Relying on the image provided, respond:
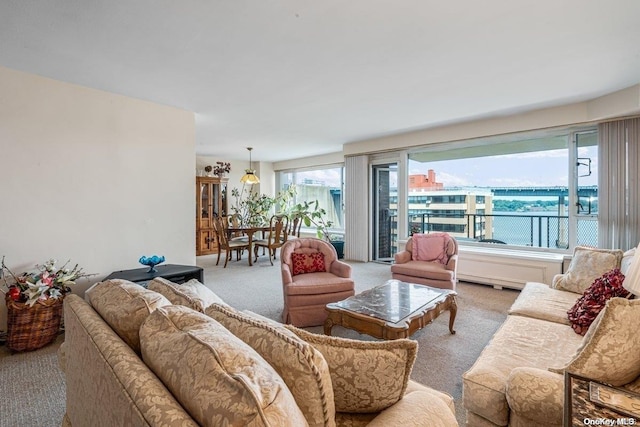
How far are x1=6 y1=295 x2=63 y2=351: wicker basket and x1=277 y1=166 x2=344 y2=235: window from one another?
5846 millimetres

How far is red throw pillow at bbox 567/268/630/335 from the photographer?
1949mm

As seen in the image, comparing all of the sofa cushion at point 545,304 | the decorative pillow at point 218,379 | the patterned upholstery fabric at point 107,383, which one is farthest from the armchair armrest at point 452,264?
the patterned upholstery fabric at point 107,383

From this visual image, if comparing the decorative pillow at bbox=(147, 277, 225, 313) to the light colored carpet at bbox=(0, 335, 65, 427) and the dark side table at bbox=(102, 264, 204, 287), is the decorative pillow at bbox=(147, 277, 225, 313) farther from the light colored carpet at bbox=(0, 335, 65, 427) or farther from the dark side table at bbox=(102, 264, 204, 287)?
the dark side table at bbox=(102, 264, 204, 287)

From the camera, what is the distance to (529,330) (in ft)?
6.61

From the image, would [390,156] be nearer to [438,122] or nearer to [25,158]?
[438,122]

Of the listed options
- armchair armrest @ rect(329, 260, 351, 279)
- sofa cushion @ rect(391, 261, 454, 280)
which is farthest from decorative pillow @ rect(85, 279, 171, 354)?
sofa cushion @ rect(391, 261, 454, 280)

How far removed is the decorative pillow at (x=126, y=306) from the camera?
114 cm

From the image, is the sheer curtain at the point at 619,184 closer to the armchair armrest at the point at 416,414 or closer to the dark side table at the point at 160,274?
the armchair armrest at the point at 416,414

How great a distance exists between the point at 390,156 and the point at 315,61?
3.64 meters

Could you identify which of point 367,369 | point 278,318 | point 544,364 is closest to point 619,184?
point 544,364

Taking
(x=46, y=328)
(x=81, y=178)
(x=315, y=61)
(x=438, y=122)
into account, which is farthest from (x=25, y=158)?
(x=438, y=122)

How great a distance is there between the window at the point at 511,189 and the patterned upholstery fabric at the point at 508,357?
296 centimetres

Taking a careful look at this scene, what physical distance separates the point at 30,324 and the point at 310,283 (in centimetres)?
234

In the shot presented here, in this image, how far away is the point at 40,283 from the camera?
8.43 ft
